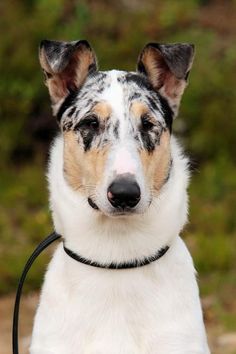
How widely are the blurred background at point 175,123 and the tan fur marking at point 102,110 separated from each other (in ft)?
9.68

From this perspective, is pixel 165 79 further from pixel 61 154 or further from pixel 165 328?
pixel 165 328

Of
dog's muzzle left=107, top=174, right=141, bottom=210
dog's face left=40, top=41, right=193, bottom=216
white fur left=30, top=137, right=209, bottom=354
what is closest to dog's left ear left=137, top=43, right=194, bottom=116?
dog's face left=40, top=41, right=193, bottom=216

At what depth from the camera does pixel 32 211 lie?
920 centimetres

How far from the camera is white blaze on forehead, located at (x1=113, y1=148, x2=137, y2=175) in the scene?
13.6ft

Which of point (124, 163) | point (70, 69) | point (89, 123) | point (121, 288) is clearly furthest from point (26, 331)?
point (124, 163)

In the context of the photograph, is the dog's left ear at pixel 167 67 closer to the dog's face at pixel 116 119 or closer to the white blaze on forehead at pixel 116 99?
the dog's face at pixel 116 119

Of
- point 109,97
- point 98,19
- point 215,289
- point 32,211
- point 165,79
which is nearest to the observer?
point 109,97

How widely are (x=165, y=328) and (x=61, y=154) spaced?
3.30 feet

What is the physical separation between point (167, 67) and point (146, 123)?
1.52ft

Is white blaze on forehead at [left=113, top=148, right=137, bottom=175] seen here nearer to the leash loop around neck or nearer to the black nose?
the black nose

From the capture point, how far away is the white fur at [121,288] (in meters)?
4.39

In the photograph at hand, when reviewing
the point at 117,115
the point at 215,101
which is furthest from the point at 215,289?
the point at 117,115

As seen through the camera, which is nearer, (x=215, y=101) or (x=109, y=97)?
(x=109, y=97)

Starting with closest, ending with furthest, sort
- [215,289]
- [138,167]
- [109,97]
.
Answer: [138,167] → [109,97] → [215,289]
